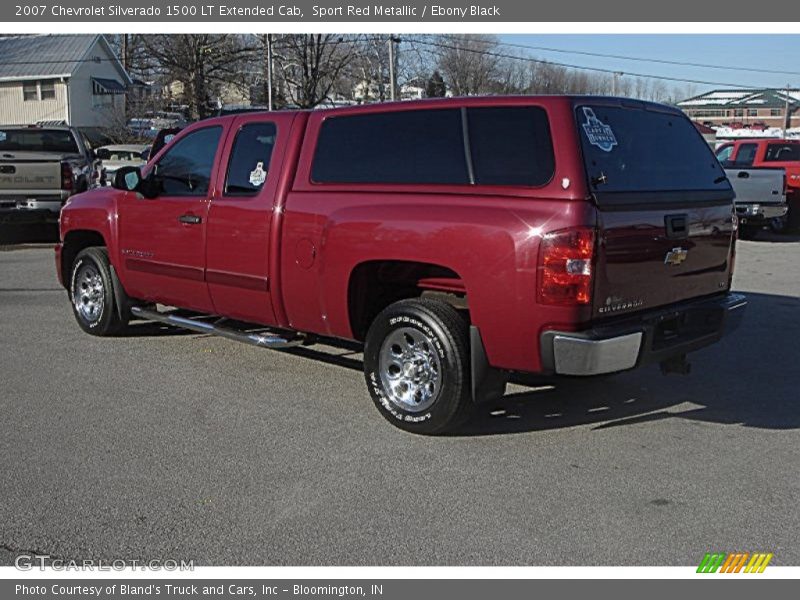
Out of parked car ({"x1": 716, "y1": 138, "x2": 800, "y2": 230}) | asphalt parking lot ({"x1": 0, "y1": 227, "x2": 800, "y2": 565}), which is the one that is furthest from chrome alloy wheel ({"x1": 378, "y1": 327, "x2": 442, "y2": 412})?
parked car ({"x1": 716, "y1": 138, "x2": 800, "y2": 230})

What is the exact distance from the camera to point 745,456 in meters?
5.02

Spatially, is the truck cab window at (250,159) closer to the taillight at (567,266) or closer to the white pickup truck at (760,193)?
the taillight at (567,266)

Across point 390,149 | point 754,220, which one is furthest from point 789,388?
point 754,220

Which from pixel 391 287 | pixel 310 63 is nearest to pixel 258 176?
pixel 391 287

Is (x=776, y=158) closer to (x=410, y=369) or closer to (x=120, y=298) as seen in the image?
(x=120, y=298)

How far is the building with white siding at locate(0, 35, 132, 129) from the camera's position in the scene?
45531 mm

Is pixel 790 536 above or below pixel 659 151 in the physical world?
below

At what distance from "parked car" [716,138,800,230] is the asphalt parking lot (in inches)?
486

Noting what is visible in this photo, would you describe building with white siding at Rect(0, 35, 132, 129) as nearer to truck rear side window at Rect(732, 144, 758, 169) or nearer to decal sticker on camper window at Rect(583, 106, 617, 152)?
truck rear side window at Rect(732, 144, 758, 169)

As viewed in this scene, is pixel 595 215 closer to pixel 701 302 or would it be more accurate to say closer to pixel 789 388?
pixel 701 302

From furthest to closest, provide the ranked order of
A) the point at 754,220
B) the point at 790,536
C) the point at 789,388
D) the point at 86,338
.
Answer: the point at 754,220 → the point at 86,338 → the point at 789,388 → the point at 790,536

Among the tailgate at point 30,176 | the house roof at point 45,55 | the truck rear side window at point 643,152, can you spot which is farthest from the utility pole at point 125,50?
the truck rear side window at point 643,152

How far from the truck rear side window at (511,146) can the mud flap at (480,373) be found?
877mm

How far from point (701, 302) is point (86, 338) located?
17.4 ft
